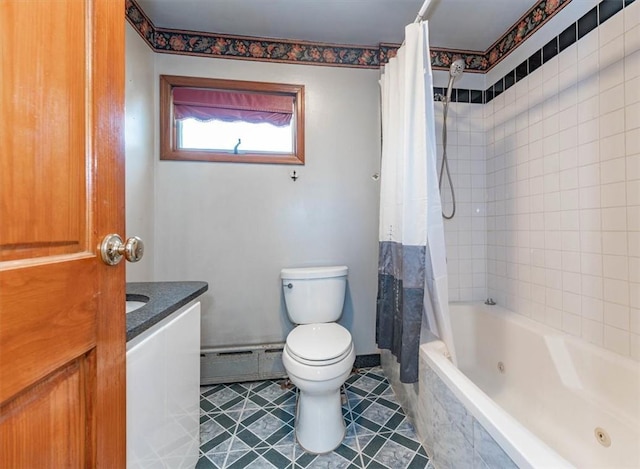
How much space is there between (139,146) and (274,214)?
2.80 feet

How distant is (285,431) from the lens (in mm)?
1423

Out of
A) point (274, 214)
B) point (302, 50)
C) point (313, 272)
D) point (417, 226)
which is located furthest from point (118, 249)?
point (302, 50)

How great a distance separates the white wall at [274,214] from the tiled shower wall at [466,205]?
0.51 metres

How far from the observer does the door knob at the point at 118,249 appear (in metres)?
0.53

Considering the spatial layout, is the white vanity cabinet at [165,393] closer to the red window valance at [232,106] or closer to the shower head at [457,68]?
the red window valance at [232,106]

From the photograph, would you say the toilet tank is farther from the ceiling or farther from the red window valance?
the ceiling

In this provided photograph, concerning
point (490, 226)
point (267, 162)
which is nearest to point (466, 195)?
point (490, 226)

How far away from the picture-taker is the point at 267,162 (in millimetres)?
1876

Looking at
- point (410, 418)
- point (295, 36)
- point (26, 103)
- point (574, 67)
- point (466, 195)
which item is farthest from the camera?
point (466, 195)

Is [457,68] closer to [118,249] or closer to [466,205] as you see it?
[466,205]

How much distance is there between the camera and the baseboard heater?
1829mm

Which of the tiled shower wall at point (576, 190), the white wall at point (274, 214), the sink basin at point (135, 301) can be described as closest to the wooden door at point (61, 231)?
the sink basin at point (135, 301)

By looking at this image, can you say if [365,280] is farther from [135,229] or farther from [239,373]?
[135,229]

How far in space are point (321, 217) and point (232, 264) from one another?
669mm
